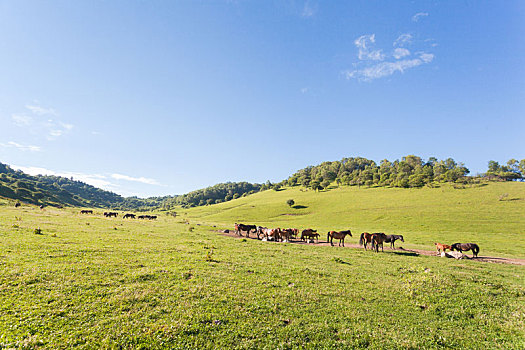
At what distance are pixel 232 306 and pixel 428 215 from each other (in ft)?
242

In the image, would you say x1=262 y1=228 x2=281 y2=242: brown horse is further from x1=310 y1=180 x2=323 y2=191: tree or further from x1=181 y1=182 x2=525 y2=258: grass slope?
x1=310 y1=180 x2=323 y2=191: tree

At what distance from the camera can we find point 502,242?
35.1 metres

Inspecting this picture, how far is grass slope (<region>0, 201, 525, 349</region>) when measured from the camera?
643 cm

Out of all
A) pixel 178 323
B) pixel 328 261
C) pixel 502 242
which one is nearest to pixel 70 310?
pixel 178 323

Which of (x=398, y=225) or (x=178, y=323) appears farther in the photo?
(x=398, y=225)

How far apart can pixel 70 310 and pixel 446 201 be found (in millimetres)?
99676

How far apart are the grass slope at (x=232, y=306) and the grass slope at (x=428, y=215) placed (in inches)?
1023

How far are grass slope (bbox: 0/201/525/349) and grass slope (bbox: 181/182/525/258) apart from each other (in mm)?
25981

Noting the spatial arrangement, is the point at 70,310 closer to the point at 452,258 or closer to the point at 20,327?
the point at 20,327

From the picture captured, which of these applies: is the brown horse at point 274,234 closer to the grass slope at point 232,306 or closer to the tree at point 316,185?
the grass slope at point 232,306

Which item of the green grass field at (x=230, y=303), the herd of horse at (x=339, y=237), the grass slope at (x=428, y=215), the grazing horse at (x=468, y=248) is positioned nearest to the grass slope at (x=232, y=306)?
the green grass field at (x=230, y=303)

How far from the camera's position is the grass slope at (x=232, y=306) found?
643cm

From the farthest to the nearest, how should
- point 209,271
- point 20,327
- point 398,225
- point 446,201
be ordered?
1. point 446,201
2. point 398,225
3. point 209,271
4. point 20,327

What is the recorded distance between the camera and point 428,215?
206 ft
